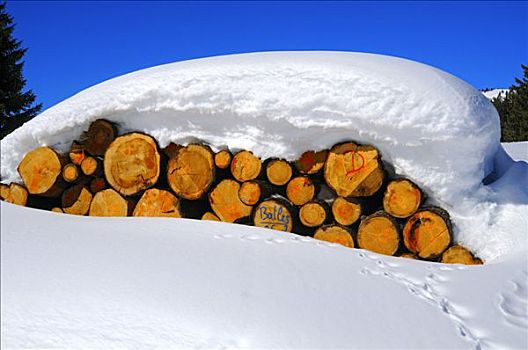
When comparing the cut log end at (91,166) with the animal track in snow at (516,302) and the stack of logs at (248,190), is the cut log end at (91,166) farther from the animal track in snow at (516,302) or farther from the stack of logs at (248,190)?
the animal track in snow at (516,302)

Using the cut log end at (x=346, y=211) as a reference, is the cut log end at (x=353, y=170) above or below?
above

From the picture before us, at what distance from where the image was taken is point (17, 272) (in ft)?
4.33

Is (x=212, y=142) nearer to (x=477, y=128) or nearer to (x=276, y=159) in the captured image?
(x=276, y=159)

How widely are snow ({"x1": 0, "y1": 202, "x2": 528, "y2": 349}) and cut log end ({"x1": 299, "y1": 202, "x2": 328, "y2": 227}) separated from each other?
72 cm

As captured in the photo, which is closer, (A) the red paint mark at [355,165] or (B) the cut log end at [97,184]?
(A) the red paint mark at [355,165]

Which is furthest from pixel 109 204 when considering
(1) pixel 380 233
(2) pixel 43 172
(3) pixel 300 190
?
(1) pixel 380 233

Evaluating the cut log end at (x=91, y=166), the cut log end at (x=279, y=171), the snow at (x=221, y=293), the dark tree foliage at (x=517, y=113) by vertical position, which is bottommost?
the snow at (x=221, y=293)

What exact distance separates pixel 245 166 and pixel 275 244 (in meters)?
0.95

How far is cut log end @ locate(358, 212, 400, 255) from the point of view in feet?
8.66

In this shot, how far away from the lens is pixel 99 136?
313cm

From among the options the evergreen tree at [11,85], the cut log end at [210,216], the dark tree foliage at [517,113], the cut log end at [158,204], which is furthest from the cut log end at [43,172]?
the dark tree foliage at [517,113]

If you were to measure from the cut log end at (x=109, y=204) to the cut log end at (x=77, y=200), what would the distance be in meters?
0.08

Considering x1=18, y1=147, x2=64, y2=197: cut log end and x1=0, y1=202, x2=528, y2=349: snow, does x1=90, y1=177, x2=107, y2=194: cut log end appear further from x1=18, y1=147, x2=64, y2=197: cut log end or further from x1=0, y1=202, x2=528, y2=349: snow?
x1=0, y1=202, x2=528, y2=349: snow

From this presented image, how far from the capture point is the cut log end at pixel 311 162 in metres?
2.73
